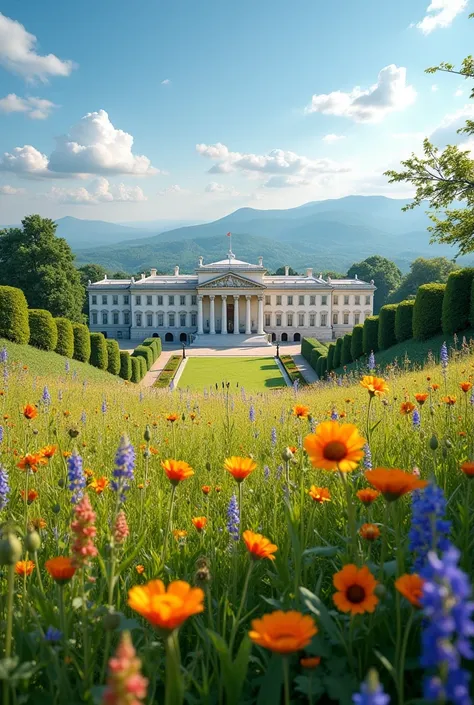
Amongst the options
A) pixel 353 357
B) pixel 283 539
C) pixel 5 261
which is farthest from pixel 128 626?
pixel 5 261

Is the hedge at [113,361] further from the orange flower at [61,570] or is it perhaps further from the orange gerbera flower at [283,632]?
the orange gerbera flower at [283,632]

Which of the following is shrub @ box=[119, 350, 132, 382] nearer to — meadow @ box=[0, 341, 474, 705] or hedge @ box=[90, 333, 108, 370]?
hedge @ box=[90, 333, 108, 370]

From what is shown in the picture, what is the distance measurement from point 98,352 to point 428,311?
728 inches

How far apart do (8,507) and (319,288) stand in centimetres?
6554

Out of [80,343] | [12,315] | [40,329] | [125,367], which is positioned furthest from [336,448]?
[125,367]

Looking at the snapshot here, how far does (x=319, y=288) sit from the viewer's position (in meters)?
67.4

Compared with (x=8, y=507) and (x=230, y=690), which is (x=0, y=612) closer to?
(x=230, y=690)

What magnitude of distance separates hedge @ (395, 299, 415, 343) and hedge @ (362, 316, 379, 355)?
2291 millimetres

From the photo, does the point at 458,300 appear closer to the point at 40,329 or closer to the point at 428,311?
the point at 428,311

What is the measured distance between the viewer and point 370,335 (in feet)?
93.1

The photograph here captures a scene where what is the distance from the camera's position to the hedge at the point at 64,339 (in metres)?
26.4

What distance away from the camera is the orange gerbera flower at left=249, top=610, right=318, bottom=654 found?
103 centimetres

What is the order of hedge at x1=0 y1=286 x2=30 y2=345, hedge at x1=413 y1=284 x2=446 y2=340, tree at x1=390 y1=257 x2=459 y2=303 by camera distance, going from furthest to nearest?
tree at x1=390 y1=257 x2=459 y2=303 < hedge at x1=413 y1=284 x2=446 y2=340 < hedge at x1=0 y1=286 x2=30 y2=345

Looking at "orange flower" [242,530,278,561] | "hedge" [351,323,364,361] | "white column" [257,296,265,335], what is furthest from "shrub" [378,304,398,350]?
"white column" [257,296,265,335]
